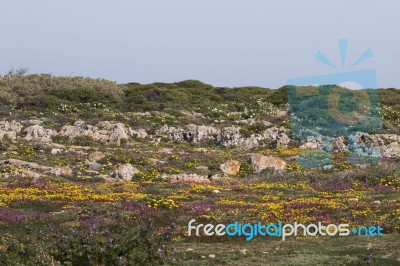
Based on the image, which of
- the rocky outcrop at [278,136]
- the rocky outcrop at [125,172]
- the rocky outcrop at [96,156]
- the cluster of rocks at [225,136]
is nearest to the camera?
the rocky outcrop at [125,172]

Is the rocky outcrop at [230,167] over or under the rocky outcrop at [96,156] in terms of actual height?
under

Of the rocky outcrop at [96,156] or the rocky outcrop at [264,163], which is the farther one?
the rocky outcrop at [96,156]

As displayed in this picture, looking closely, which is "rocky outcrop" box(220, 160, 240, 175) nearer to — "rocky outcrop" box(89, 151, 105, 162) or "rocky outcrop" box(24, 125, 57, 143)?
"rocky outcrop" box(89, 151, 105, 162)

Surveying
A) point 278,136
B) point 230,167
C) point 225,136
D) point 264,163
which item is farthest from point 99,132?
point 264,163

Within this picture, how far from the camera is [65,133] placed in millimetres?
44906

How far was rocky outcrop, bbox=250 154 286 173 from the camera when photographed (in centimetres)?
3397

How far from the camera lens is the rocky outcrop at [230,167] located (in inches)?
1321

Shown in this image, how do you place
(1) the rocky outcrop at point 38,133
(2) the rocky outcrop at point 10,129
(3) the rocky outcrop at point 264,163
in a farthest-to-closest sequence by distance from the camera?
(1) the rocky outcrop at point 38,133 → (2) the rocky outcrop at point 10,129 → (3) the rocky outcrop at point 264,163

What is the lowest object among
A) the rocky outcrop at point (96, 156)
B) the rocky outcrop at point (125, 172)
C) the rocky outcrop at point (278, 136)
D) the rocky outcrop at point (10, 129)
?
the rocky outcrop at point (125, 172)

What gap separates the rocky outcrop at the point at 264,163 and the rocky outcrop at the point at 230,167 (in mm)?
1087

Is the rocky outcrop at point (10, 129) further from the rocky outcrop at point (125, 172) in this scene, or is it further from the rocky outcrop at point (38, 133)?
the rocky outcrop at point (125, 172)

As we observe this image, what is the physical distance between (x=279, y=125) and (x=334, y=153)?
11.2 meters

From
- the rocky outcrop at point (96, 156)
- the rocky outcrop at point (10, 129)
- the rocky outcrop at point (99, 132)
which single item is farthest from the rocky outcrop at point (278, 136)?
the rocky outcrop at point (10, 129)

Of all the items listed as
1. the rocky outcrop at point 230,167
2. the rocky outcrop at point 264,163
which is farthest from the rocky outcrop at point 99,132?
the rocky outcrop at point 264,163
